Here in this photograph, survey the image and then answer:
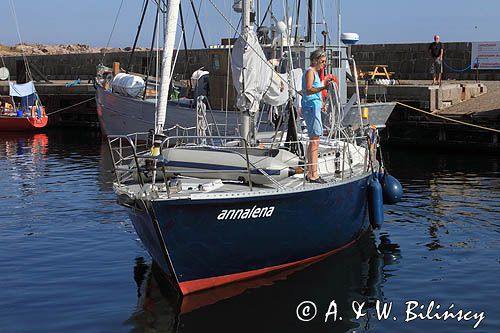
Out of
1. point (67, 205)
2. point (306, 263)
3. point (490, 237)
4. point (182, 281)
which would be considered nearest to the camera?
point (182, 281)

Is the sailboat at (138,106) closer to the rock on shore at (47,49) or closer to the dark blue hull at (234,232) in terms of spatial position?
the dark blue hull at (234,232)

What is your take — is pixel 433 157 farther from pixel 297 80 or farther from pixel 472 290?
pixel 472 290

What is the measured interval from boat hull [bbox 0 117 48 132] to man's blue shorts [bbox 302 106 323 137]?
1049 inches

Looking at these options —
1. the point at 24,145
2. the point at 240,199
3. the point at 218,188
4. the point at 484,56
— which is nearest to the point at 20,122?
the point at 24,145

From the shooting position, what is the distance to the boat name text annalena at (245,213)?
32.7ft

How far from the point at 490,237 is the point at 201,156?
19.2 ft

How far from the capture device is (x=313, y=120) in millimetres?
11758

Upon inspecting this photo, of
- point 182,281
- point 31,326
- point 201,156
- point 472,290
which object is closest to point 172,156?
point 201,156

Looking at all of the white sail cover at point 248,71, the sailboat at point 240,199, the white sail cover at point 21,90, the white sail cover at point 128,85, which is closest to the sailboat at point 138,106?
the white sail cover at point 128,85

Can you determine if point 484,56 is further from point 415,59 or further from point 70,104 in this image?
point 70,104

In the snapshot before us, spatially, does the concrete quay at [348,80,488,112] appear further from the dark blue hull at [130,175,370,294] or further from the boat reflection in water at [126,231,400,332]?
the dark blue hull at [130,175,370,294]

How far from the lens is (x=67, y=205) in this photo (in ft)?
56.2

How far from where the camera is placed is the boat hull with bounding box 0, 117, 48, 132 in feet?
119

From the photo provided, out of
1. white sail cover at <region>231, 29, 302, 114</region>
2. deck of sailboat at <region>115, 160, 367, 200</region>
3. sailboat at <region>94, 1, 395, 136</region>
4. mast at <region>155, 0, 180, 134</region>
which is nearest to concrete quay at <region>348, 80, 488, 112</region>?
sailboat at <region>94, 1, 395, 136</region>
